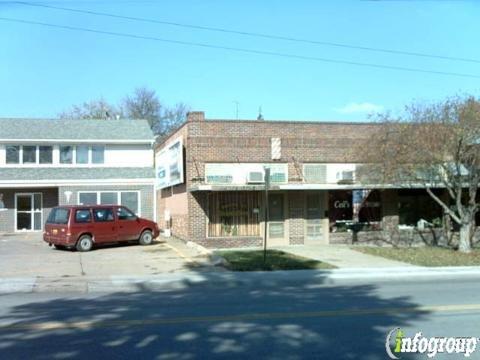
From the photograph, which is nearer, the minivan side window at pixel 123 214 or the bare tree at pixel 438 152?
the bare tree at pixel 438 152

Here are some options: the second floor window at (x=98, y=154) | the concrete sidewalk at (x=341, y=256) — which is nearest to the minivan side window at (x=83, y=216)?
the concrete sidewalk at (x=341, y=256)

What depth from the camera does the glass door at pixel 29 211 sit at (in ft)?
109

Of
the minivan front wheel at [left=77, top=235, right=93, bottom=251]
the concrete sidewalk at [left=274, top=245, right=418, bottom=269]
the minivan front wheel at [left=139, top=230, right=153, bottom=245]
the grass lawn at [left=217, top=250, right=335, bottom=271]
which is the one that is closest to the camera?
the grass lawn at [left=217, top=250, right=335, bottom=271]

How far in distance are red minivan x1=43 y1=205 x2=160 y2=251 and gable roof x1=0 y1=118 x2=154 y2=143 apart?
11274 millimetres

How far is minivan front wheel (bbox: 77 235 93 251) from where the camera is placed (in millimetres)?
21312

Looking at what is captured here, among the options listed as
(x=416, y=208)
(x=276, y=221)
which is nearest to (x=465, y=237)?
(x=416, y=208)

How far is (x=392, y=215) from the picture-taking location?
2462 cm

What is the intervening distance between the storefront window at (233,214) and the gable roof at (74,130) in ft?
39.0

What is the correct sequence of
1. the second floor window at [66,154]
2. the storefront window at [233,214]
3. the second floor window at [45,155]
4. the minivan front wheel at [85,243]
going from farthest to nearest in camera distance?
the second floor window at [66,154] → the second floor window at [45,155] → the storefront window at [233,214] → the minivan front wheel at [85,243]

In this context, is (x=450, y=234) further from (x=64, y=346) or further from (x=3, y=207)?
(x=3, y=207)

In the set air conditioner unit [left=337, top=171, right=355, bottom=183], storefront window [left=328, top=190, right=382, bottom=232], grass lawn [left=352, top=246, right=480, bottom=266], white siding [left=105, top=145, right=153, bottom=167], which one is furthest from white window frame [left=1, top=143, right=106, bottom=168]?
grass lawn [left=352, top=246, right=480, bottom=266]

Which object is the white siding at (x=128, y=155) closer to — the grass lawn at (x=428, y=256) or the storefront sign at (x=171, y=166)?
the storefront sign at (x=171, y=166)

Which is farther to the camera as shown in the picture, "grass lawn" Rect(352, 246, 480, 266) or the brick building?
the brick building

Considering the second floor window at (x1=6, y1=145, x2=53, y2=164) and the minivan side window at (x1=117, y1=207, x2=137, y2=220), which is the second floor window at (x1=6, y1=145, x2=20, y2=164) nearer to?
the second floor window at (x1=6, y1=145, x2=53, y2=164)
